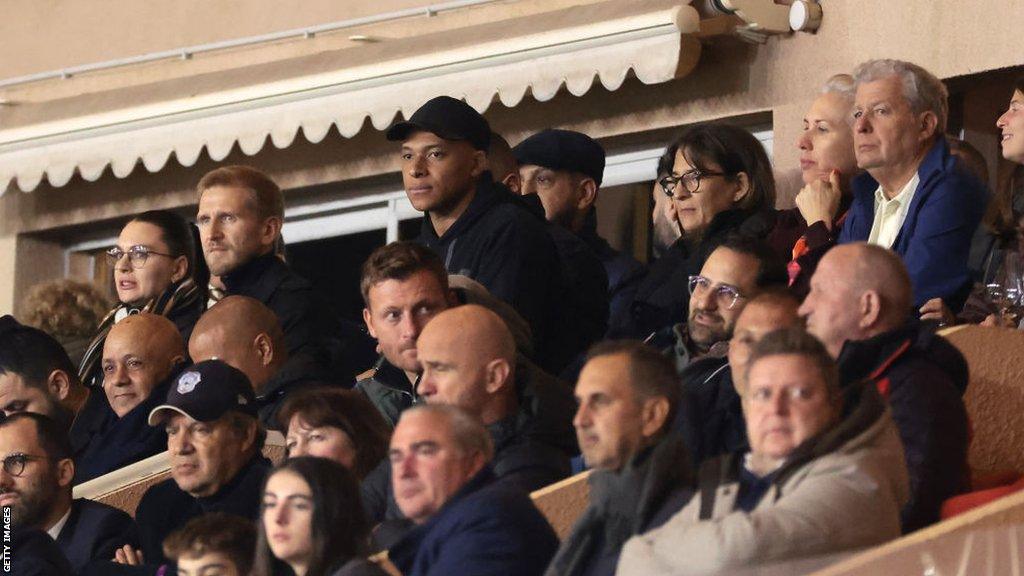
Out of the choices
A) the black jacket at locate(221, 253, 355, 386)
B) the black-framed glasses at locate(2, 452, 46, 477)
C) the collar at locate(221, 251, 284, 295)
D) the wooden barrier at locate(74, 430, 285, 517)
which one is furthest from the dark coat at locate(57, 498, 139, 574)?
the collar at locate(221, 251, 284, 295)

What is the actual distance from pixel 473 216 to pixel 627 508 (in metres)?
2.67

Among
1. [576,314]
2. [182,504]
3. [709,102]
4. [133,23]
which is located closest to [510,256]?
[576,314]

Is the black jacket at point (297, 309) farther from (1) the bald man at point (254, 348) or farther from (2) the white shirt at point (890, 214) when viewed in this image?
(2) the white shirt at point (890, 214)

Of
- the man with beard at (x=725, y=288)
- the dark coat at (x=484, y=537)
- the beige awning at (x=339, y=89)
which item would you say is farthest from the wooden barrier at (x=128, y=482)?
the beige awning at (x=339, y=89)

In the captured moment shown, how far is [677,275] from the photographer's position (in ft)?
24.4

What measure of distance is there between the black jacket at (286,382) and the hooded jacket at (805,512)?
2686mm

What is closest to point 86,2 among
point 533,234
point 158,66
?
point 158,66

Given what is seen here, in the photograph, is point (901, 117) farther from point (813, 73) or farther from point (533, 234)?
point (813, 73)

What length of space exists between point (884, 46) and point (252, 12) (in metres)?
4.11

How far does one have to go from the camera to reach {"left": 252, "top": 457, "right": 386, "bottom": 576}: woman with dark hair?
5.49m

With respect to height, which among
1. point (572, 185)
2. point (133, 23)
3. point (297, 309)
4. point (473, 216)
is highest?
point (133, 23)

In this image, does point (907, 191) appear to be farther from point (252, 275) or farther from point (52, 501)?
point (52, 501)

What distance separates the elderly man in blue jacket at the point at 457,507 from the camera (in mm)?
5266

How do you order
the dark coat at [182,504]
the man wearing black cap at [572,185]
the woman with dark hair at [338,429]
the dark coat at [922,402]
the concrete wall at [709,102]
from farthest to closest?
the concrete wall at [709,102]
the man wearing black cap at [572,185]
the dark coat at [182,504]
the woman with dark hair at [338,429]
the dark coat at [922,402]
